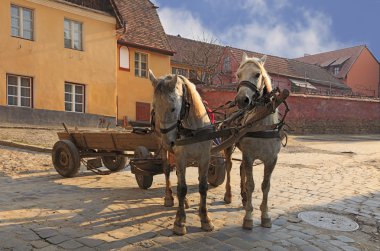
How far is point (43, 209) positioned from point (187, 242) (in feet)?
7.84

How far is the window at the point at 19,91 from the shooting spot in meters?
17.0

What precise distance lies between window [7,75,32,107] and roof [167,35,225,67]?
1484cm

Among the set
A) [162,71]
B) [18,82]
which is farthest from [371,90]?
[18,82]

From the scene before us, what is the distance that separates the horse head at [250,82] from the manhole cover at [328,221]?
2.08 metres

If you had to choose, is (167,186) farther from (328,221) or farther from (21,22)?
(21,22)

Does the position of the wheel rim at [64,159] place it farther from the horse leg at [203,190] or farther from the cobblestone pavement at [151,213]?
the horse leg at [203,190]

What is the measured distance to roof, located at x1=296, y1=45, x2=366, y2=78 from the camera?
46.4 meters

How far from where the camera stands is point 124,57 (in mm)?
22469

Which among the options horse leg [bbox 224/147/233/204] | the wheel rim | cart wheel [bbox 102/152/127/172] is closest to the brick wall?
cart wheel [bbox 102/152/127/172]

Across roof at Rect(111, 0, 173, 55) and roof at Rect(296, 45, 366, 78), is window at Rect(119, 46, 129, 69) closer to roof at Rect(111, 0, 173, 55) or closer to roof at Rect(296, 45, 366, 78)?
roof at Rect(111, 0, 173, 55)

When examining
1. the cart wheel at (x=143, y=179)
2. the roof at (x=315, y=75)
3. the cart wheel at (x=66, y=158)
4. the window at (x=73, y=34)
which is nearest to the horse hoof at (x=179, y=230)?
the cart wheel at (x=143, y=179)

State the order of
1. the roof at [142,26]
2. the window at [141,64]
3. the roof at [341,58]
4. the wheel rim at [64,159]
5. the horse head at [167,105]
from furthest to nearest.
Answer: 1. the roof at [341,58]
2. the window at [141,64]
3. the roof at [142,26]
4. the wheel rim at [64,159]
5. the horse head at [167,105]

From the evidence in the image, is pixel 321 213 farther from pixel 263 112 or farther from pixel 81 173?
pixel 81 173

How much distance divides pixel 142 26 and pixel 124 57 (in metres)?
2.85
